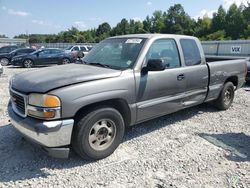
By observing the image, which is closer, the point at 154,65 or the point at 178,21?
the point at 154,65

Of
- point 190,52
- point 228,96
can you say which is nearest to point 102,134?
point 190,52

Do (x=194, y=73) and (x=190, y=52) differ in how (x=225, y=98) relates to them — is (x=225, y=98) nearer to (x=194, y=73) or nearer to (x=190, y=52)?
(x=194, y=73)

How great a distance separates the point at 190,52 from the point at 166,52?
771 millimetres

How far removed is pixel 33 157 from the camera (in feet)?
13.7

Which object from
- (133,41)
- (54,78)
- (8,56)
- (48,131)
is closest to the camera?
(48,131)

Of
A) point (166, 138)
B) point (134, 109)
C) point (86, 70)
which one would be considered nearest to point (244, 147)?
point (166, 138)

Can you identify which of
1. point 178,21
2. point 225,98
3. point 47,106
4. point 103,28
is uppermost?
point 178,21

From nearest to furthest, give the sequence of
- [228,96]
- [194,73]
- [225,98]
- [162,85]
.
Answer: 1. [162,85]
2. [194,73]
3. [225,98]
4. [228,96]

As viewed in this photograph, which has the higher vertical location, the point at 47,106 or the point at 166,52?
the point at 166,52

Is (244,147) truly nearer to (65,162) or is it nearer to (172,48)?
(172,48)

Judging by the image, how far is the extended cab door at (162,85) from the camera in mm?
4488

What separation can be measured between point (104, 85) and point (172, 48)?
6.28ft

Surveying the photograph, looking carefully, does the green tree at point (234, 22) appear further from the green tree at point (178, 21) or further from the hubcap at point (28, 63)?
the hubcap at point (28, 63)

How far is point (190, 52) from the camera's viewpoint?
5.61m
